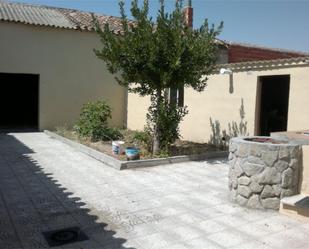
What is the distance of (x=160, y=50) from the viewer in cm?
928

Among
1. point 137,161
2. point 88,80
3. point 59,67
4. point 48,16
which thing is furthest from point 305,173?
point 48,16

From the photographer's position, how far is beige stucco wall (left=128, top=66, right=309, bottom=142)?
927 cm

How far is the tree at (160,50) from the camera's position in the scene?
30.3ft

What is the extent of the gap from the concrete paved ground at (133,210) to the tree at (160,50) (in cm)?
245

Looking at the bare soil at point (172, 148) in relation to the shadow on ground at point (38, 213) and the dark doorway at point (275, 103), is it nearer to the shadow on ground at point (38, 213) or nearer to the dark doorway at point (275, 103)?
the dark doorway at point (275, 103)

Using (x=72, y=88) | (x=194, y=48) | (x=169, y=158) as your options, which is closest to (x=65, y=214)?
(x=169, y=158)

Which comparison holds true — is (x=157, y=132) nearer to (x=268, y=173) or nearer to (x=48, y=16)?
(x=268, y=173)

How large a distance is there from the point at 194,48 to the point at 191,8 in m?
9.70

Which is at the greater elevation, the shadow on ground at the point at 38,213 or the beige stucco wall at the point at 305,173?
the beige stucco wall at the point at 305,173

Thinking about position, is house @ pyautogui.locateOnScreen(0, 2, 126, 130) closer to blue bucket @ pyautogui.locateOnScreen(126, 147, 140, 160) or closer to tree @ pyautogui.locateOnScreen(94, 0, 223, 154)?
tree @ pyautogui.locateOnScreen(94, 0, 223, 154)

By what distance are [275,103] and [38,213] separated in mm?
10403

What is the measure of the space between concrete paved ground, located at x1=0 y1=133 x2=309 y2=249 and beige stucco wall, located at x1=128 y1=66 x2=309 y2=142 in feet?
7.96

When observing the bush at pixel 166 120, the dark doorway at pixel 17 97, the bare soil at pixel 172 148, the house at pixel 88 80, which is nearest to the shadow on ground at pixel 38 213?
the bare soil at pixel 172 148

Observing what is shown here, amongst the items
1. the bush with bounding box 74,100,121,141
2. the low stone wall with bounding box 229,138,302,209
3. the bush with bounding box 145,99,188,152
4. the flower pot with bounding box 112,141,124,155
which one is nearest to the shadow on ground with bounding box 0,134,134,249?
the flower pot with bounding box 112,141,124,155
